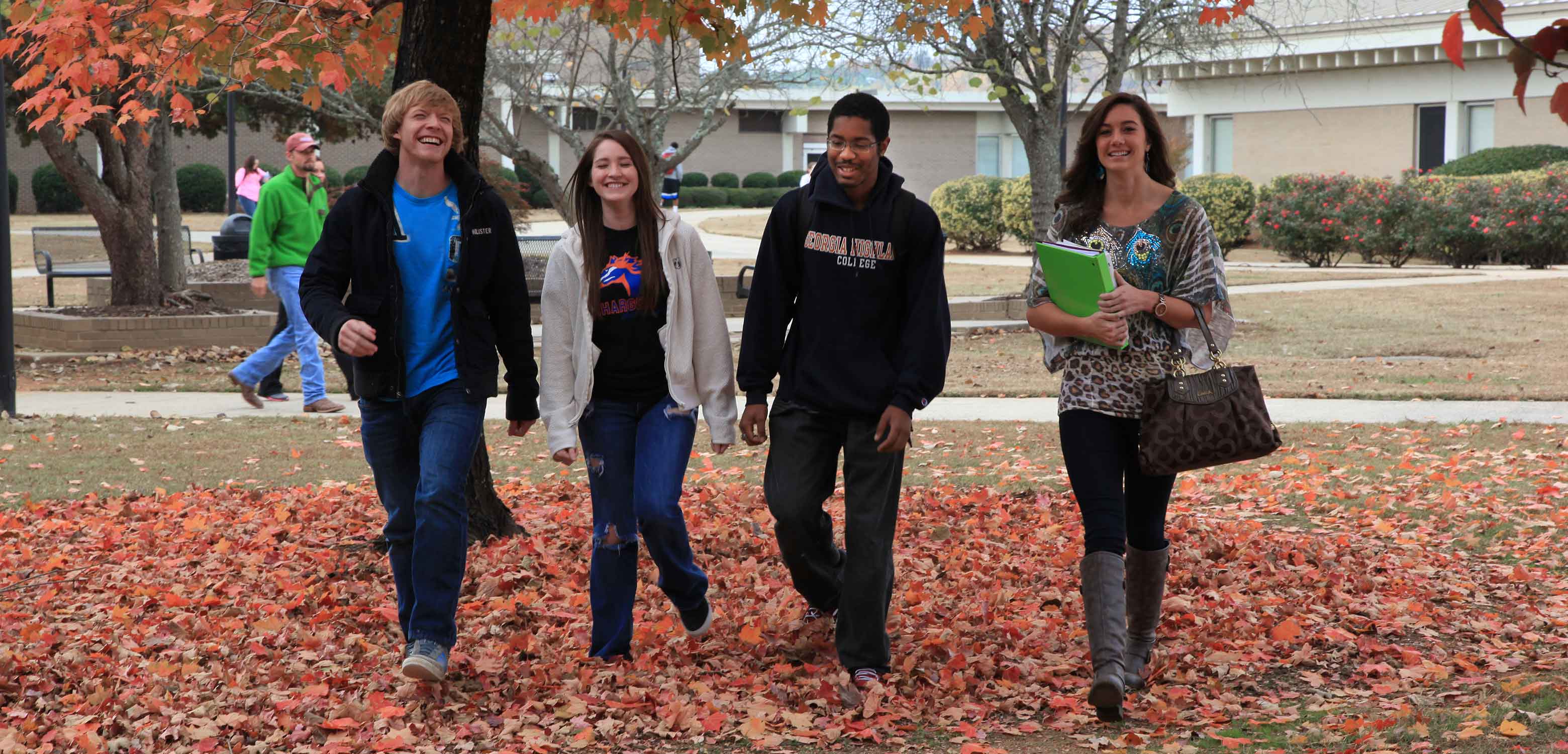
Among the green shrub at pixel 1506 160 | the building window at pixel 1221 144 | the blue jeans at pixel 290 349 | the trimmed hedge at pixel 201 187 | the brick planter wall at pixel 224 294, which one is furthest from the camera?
the trimmed hedge at pixel 201 187

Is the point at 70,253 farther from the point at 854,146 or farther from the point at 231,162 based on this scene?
the point at 854,146

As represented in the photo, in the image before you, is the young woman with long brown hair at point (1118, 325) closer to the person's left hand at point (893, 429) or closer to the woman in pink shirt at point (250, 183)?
the person's left hand at point (893, 429)

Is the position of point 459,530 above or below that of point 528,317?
below

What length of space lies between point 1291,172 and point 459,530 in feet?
105

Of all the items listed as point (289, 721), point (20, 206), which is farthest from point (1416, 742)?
point (20, 206)

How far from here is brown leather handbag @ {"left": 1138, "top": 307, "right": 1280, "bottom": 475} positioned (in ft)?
13.9

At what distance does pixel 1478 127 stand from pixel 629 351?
30967 millimetres

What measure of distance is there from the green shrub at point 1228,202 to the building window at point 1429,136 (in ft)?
15.3

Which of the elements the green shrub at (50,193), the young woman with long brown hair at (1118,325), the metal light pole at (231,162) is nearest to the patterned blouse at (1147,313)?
the young woman with long brown hair at (1118,325)

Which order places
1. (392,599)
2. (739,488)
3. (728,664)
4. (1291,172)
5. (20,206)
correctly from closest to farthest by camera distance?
(728,664) → (392,599) → (739,488) → (1291,172) → (20,206)

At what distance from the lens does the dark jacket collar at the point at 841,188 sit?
4.46 metres

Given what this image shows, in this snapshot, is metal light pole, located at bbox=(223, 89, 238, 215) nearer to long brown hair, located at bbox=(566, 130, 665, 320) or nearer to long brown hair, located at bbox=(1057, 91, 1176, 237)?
long brown hair, located at bbox=(566, 130, 665, 320)

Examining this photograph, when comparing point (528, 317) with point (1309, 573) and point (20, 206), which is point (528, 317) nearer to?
point (1309, 573)

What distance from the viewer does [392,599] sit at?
18.6ft
